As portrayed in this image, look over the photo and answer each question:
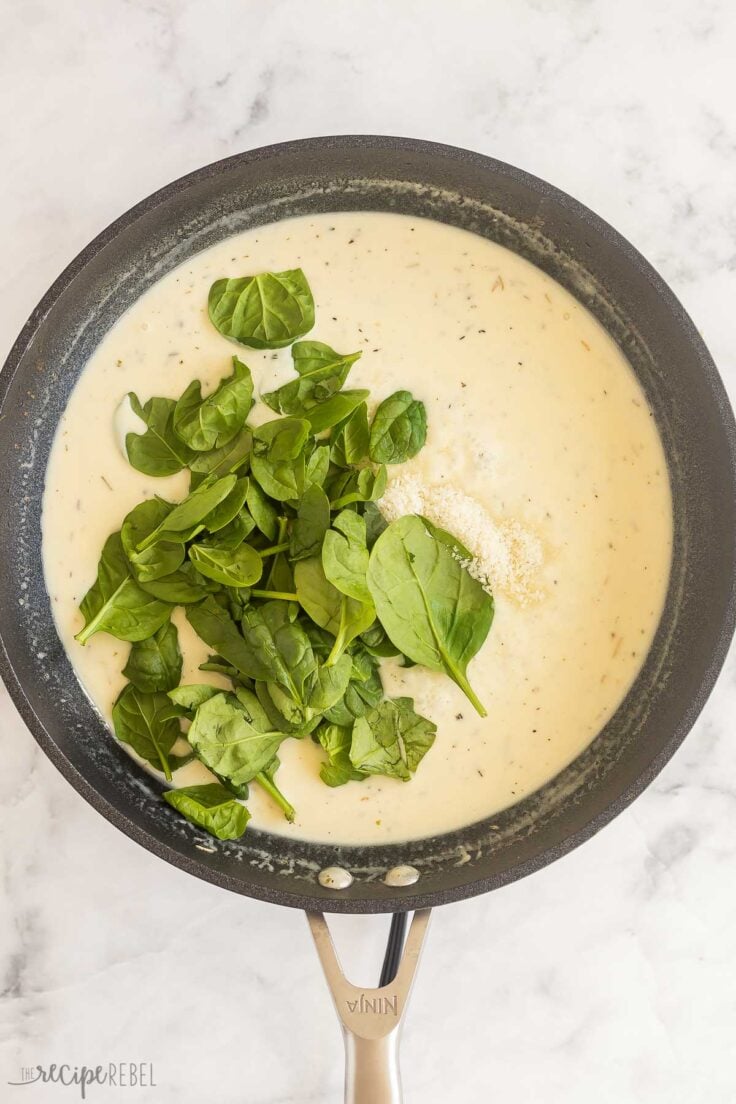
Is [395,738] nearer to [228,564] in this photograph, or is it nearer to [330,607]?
[330,607]

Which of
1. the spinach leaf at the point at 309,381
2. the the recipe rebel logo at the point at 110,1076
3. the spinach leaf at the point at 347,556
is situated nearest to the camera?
the spinach leaf at the point at 347,556

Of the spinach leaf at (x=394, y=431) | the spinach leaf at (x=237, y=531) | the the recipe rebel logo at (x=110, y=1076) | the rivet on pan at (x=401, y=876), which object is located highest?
the spinach leaf at (x=394, y=431)

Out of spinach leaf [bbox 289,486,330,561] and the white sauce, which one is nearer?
spinach leaf [bbox 289,486,330,561]

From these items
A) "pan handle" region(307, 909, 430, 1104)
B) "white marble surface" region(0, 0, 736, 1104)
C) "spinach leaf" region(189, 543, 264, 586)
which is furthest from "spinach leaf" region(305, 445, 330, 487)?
"pan handle" region(307, 909, 430, 1104)

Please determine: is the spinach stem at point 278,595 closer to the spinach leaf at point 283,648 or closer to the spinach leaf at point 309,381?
the spinach leaf at point 283,648

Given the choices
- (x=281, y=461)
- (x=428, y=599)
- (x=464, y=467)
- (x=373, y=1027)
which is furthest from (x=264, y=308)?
(x=373, y=1027)

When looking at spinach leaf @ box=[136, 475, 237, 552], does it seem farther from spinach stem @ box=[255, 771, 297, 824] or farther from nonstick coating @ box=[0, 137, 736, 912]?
spinach stem @ box=[255, 771, 297, 824]

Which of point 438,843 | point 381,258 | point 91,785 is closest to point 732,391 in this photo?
point 381,258

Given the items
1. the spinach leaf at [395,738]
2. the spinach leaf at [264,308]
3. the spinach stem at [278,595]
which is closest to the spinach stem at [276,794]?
the spinach leaf at [395,738]
